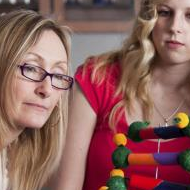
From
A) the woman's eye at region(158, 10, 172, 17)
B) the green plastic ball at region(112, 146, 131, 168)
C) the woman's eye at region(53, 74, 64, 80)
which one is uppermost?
the woman's eye at region(158, 10, 172, 17)

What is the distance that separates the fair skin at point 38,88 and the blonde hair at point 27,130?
0.01 metres

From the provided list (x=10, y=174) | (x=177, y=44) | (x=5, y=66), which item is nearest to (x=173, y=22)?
(x=177, y=44)

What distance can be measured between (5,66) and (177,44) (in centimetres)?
41

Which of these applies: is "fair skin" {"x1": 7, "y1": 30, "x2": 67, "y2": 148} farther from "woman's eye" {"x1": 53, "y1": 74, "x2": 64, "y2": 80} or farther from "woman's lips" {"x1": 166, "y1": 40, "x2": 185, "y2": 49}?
"woman's lips" {"x1": 166, "y1": 40, "x2": 185, "y2": 49}

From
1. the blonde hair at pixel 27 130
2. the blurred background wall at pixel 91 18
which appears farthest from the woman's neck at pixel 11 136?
the blurred background wall at pixel 91 18

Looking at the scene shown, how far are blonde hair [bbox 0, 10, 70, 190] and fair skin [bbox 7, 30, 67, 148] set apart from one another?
1cm

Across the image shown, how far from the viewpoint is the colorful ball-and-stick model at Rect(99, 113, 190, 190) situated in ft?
2.06

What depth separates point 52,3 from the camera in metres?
2.00

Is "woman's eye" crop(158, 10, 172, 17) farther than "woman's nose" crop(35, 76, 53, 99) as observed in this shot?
Yes

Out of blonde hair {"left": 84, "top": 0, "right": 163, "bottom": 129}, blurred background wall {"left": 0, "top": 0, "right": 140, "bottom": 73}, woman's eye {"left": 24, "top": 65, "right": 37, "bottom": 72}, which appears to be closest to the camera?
woman's eye {"left": 24, "top": 65, "right": 37, "bottom": 72}

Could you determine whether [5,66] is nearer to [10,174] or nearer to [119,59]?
[10,174]

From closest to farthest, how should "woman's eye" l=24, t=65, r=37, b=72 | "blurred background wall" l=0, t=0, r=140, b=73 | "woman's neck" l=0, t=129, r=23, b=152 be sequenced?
"woman's eye" l=24, t=65, r=37, b=72 < "woman's neck" l=0, t=129, r=23, b=152 < "blurred background wall" l=0, t=0, r=140, b=73

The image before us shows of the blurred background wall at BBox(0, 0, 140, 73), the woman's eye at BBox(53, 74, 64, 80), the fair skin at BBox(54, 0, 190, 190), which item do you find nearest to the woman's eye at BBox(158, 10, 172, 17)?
the fair skin at BBox(54, 0, 190, 190)

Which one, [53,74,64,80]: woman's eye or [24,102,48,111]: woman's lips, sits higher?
[53,74,64,80]: woman's eye
